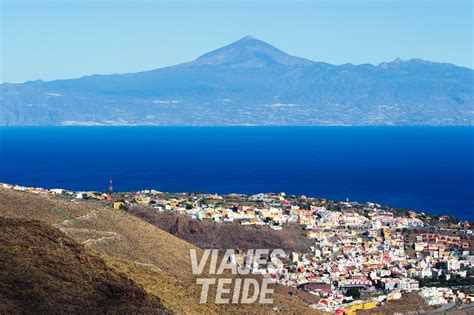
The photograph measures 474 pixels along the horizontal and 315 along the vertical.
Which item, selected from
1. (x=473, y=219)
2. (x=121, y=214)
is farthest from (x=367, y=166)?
(x=121, y=214)

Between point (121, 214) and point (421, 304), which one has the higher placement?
point (121, 214)

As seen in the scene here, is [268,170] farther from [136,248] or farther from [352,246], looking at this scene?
[136,248]

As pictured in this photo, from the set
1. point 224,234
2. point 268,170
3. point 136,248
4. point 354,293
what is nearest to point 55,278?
point 136,248

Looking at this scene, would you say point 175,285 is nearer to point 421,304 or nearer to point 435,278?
point 421,304

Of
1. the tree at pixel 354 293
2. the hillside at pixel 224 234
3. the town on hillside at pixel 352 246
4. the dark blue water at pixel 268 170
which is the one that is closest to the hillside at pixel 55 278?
the town on hillside at pixel 352 246

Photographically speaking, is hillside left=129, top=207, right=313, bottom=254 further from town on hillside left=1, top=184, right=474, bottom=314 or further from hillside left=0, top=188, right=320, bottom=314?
hillside left=0, top=188, right=320, bottom=314

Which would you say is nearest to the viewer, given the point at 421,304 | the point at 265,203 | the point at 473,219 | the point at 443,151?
the point at 421,304

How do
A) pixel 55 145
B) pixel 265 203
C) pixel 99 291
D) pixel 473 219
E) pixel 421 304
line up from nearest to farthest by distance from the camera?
pixel 99 291 → pixel 421 304 → pixel 265 203 → pixel 473 219 → pixel 55 145
